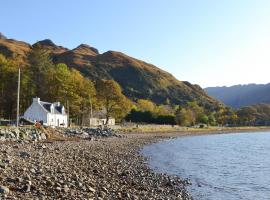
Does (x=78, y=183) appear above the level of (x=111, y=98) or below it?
below

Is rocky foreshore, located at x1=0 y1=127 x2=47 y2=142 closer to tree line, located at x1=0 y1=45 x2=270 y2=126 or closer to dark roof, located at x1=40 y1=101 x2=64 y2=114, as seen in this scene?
dark roof, located at x1=40 y1=101 x2=64 y2=114

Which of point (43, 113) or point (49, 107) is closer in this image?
point (43, 113)

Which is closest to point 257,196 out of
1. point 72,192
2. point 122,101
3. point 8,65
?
point 72,192

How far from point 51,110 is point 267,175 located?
209 ft

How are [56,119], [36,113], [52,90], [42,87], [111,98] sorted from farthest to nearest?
[111,98]
[42,87]
[52,90]
[56,119]
[36,113]

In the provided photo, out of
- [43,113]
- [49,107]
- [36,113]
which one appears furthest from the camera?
[49,107]

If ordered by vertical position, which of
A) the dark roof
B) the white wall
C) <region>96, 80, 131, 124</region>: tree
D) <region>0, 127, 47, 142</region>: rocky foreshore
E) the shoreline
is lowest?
the shoreline

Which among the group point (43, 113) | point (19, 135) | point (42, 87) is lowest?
point (19, 135)

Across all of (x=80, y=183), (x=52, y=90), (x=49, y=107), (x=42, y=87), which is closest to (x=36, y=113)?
(x=49, y=107)

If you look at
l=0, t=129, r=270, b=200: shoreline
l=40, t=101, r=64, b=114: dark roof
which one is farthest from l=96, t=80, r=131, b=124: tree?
l=0, t=129, r=270, b=200: shoreline

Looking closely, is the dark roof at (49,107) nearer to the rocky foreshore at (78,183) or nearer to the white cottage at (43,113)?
the white cottage at (43,113)

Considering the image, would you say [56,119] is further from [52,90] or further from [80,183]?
[80,183]

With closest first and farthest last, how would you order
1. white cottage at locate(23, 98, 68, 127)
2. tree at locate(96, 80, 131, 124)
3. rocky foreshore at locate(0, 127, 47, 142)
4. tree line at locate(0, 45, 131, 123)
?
rocky foreshore at locate(0, 127, 47, 142) → white cottage at locate(23, 98, 68, 127) → tree line at locate(0, 45, 131, 123) → tree at locate(96, 80, 131, 124)

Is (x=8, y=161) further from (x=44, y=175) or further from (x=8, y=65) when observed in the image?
(x=8, y=65)
